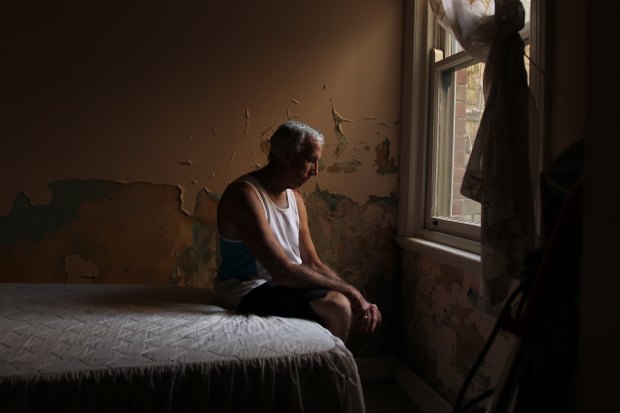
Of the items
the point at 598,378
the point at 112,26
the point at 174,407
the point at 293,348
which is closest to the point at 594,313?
the point at 598,378

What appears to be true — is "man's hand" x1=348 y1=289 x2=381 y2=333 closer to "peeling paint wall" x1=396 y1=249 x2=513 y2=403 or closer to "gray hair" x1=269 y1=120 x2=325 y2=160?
"peeling paint wall" x1=396 y1=249 x2=513 y2=403

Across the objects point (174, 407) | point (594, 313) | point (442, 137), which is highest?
point (442, 137)

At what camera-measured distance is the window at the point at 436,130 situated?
2.75m

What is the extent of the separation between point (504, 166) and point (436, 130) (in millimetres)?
1255

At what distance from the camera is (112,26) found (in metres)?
2.73

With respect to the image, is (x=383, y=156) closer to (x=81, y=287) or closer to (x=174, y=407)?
(x=81, y=287)

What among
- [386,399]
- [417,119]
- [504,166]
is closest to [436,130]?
[417,119]

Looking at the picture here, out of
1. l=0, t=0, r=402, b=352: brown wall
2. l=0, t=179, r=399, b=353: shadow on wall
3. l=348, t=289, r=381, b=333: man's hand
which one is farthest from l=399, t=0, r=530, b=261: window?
l=348, t=289, r=381, b=333: man's hand

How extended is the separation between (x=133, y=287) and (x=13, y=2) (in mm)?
1530

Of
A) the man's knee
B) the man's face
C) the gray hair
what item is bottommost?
the man's knee

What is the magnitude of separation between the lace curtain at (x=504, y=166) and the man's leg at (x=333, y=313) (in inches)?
20.9

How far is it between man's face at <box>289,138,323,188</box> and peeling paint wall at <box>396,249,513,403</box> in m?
0.86

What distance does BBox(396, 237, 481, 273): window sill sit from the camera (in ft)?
7.72

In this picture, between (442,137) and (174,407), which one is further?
(442,137)
